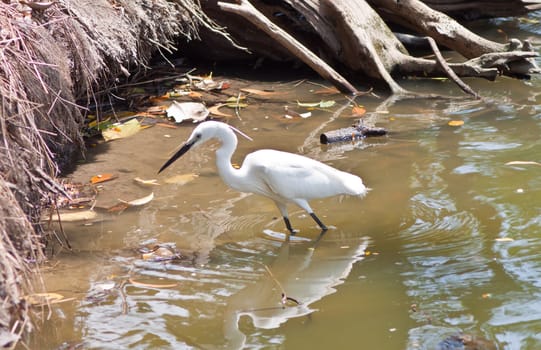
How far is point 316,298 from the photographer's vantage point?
423cm

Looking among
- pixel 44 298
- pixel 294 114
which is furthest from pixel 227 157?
pixel 294 114

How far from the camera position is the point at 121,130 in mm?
7047

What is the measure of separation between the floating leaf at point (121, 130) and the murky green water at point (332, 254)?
0.41ft

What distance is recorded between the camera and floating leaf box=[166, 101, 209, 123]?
7396 mm

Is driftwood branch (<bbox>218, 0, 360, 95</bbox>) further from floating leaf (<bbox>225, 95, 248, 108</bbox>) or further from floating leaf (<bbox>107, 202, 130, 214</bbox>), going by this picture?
floating leaf (<bbox>107, 202, 130, 214</bbox>)

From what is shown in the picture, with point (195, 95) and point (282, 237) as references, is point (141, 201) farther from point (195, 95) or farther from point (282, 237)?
point (195, 95)

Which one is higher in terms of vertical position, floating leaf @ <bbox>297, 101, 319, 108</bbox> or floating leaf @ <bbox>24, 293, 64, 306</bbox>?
floating leaf @ <bbox>297, 101, 319, 108</bbox>

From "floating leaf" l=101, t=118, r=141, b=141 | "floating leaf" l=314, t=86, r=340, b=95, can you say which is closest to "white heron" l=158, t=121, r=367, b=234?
"floating leaf" l=101, t=118, r=141, b=141

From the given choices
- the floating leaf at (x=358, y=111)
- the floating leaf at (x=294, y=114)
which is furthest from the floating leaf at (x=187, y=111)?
the floating leaf at (x=358, y=111)

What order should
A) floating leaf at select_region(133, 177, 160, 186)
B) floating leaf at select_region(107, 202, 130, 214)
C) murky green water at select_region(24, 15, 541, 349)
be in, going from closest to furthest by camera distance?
murky green water at select_region(24, 15, 541, 349), floating leaf at select_region(107, 202, 130, 214), floating leaf at select_region(133, 177, 160, 186)

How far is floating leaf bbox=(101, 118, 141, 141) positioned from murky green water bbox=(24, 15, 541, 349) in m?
0.13

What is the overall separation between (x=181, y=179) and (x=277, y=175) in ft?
3.82

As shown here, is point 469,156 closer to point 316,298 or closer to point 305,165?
point 305,165

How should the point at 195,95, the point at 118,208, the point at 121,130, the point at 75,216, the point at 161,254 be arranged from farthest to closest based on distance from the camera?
1. the point at 195,95
2. the point at 121,130
3. the point at 118,208
4. the point at 75,216
5. the point at 161,254
